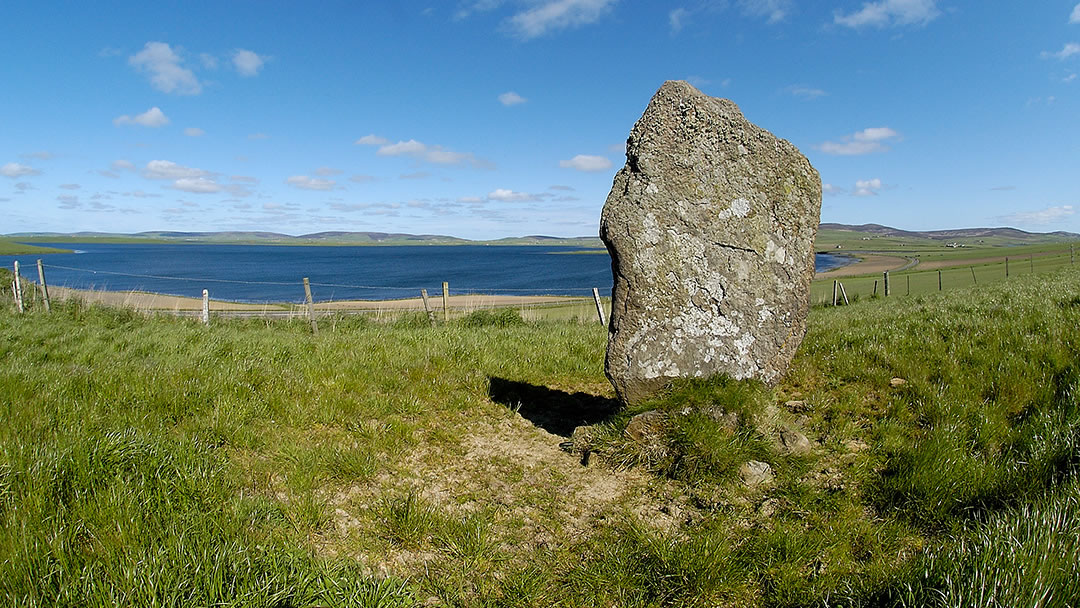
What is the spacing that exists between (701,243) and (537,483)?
289 centimetres

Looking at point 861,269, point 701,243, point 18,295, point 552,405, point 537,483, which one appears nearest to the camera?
point 537,483

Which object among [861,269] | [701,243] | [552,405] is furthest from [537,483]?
[861,269]

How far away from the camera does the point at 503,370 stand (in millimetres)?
8336

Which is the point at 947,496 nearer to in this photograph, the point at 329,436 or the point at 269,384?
the point at 329,436

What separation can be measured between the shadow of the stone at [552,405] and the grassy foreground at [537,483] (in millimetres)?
48

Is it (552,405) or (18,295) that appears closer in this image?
(552,405)

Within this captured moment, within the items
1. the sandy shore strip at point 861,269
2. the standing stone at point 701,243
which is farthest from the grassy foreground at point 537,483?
the sandy shore strip at point 861,269

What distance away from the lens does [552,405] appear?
7398 mm

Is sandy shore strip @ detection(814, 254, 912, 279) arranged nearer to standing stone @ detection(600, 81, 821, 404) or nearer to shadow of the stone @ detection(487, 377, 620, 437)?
shadow of the stone @ detection(487, 377, 620, 437)

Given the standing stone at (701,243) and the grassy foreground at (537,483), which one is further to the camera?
the standing stone at (701,243)

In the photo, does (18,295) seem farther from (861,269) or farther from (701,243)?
(861,269)

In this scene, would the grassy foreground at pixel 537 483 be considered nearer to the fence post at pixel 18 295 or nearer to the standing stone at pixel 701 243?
the standing stone at pixel 701 243

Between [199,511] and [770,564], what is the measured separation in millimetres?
3739

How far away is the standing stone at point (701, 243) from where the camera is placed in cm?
597
